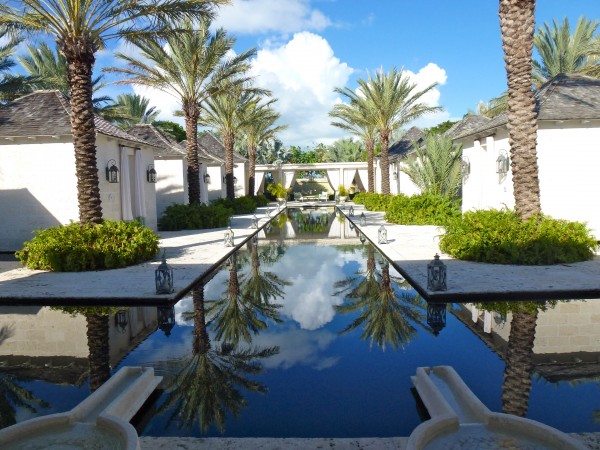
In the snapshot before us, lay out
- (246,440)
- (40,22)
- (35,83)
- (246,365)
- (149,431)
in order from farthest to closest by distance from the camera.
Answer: (35,83) < (40,22) < (246,365) < (149,431) < (246,440)

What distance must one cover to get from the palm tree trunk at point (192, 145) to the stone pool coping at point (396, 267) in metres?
7.59

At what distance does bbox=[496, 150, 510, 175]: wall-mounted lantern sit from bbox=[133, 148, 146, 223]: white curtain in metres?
12.8

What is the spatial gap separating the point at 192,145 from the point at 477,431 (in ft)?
61.2

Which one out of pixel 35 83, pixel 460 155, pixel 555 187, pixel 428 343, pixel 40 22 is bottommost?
pixel 428 343

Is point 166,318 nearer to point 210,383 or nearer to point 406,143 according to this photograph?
point 210,383

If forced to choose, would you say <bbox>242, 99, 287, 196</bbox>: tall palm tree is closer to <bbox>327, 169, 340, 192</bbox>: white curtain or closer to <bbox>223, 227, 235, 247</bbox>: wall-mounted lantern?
<bbox>327, 169, 340, 192</bbox>: white curtain

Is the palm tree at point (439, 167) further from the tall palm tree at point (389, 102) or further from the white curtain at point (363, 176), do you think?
the white curtain at point (363, 176)

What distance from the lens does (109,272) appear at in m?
11.2

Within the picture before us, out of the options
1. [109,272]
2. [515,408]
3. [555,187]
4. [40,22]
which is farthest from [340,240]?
[515,408]

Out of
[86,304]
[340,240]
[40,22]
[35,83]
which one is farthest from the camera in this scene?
[35,83]

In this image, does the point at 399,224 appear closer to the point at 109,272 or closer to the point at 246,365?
the point at 109,272

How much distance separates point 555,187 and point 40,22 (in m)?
14.7

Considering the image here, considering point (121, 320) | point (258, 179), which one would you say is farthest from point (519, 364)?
point (258, 179)

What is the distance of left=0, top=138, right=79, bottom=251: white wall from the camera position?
15.2 meters
